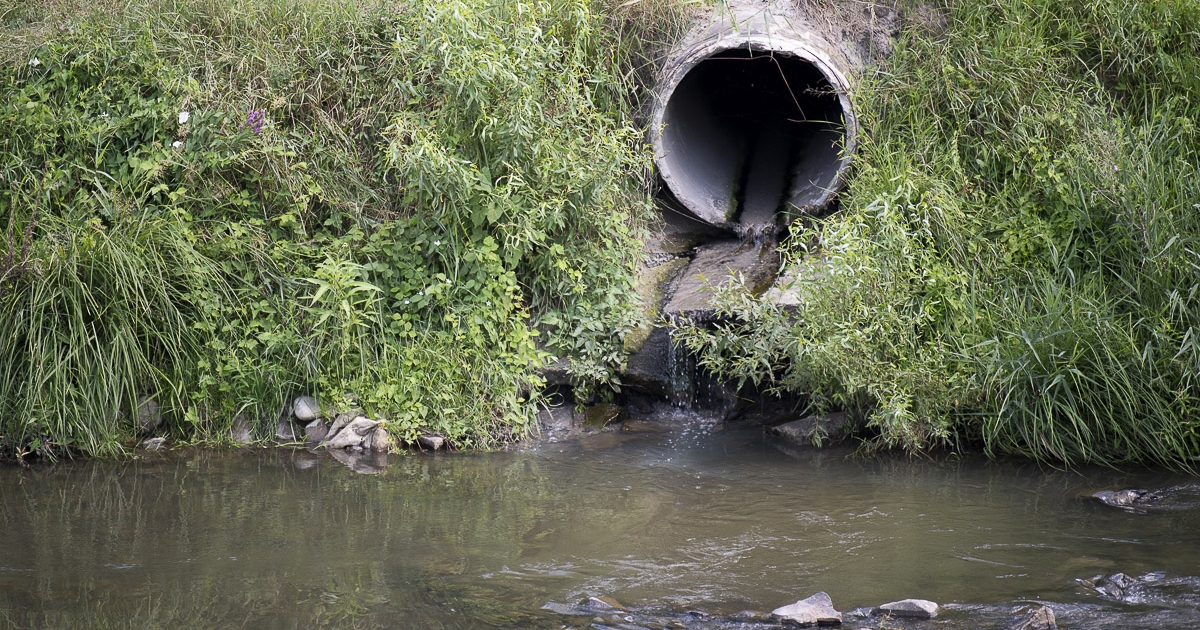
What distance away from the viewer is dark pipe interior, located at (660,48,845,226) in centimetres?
707

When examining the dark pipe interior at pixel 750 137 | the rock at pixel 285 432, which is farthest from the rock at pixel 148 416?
the dark pipe interior at pixel 750 137

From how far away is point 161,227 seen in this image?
5.55 m

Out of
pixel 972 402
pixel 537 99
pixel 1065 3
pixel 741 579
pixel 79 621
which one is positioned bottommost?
pixel 79 621

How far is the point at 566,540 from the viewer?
3969mm

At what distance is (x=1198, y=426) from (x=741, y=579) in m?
2.57

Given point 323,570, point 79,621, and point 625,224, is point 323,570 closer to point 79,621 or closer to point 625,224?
point 79,621

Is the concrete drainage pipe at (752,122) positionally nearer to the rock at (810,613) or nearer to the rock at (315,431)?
the rock at (315,431)

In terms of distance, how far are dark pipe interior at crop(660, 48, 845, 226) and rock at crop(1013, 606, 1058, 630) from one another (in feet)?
13.0

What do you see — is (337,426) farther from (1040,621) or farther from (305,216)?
(1040,621)

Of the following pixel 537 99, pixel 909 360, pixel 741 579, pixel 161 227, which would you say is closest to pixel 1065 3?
pixel 909 360

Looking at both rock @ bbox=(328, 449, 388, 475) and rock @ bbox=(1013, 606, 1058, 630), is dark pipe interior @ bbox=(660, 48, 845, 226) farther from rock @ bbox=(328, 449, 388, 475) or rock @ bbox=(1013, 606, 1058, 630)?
rock @ bbox=(1013, 606, 1058, 630)

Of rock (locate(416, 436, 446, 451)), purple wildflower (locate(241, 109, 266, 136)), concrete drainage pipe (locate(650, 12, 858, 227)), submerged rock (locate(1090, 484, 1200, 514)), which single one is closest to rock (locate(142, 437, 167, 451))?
rock (locate(416, 436, 446, 451))

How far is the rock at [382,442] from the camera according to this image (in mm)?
5285

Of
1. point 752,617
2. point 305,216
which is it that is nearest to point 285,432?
point 305,216
